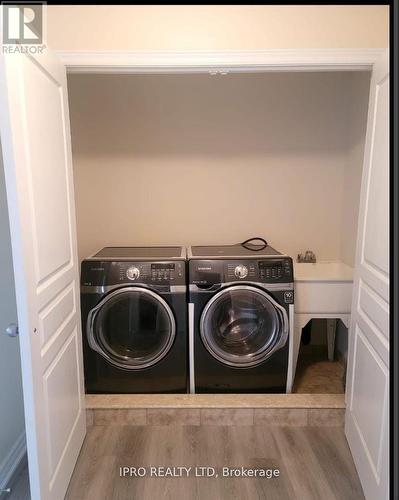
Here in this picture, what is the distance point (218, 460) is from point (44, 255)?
139 centimetres

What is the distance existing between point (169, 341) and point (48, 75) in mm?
1569

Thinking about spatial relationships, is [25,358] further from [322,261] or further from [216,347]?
[322,261]

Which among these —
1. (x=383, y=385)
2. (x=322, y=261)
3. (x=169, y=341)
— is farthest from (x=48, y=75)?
(x=322, y=261)

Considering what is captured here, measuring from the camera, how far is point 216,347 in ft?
7.33

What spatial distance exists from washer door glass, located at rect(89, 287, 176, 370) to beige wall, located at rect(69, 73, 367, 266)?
0.81 meters

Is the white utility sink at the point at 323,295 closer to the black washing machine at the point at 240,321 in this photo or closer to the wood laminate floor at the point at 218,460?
the black washing machine at the point at 240,321

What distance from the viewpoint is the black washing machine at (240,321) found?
2184 mm

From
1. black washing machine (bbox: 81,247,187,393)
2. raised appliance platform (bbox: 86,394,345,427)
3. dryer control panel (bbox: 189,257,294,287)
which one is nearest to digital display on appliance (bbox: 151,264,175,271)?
black washing machine (bbox: 81,247,187,393)

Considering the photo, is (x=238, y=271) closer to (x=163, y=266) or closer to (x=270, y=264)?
(x=270, y=264)

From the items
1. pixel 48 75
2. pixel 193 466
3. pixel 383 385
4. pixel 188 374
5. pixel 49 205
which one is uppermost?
pixel 48 75

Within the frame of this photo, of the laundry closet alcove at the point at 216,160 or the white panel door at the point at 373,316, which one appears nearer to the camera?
the white panel door at the point at 373,316

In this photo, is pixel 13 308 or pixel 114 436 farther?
pixel 114 436

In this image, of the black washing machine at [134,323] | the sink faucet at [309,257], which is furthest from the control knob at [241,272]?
the sink faucet at [309,257]

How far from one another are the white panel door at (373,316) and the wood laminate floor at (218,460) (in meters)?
0.17
